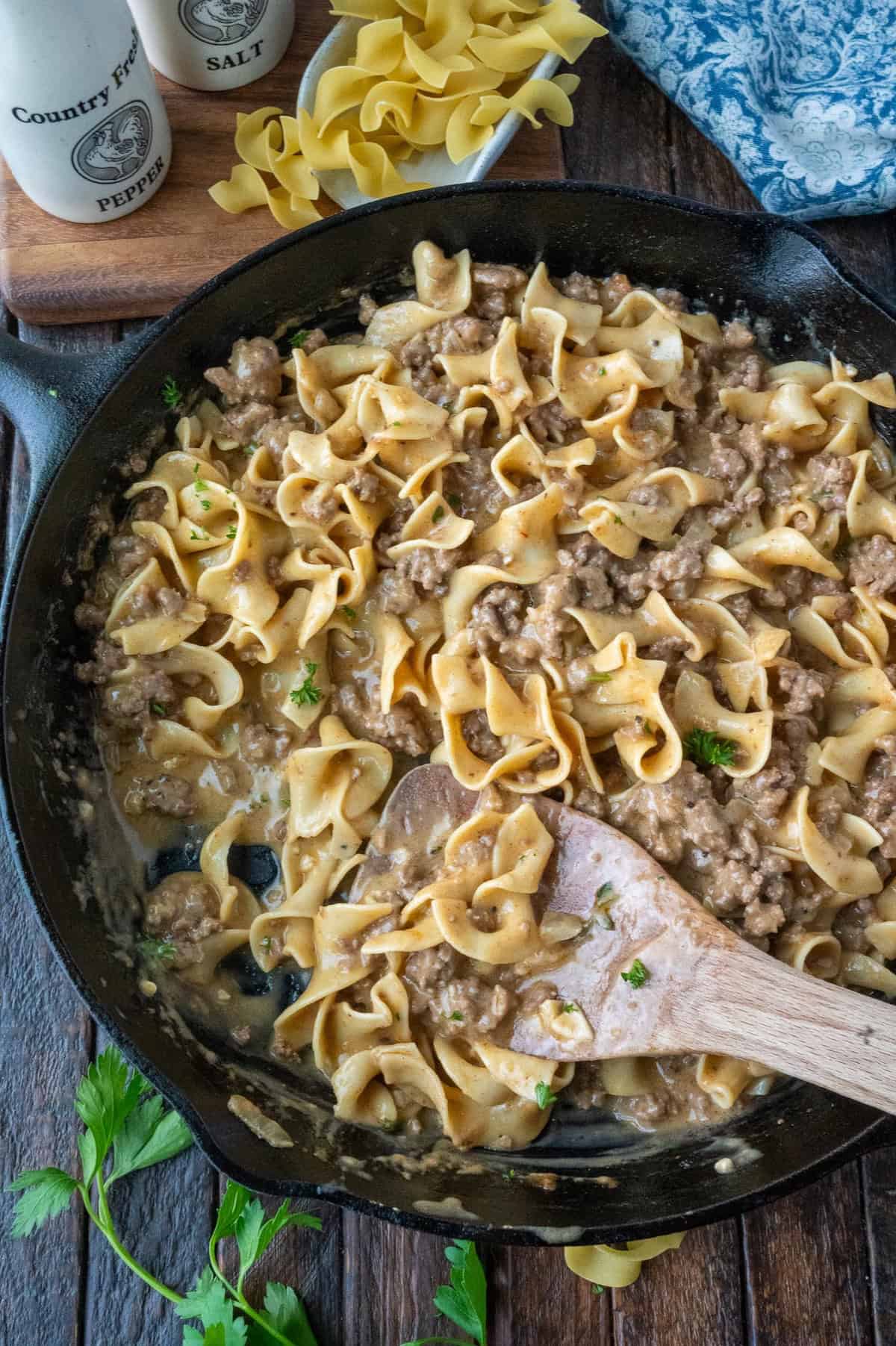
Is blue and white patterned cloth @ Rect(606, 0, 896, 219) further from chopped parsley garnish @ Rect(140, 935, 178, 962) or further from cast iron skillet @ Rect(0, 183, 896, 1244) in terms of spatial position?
chopped parsley garnish @ Rect(140, 935, 178, 962)

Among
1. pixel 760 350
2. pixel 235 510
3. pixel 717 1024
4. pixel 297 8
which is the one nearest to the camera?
pixel 717 1024

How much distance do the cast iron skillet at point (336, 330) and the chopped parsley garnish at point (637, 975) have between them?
62cm

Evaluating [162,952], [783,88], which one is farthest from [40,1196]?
[783,88]

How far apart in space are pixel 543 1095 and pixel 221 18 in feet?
12.6

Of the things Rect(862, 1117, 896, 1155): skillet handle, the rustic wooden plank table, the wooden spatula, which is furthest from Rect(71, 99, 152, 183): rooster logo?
Rect(862, 1117, 896, 1155): skillet handle

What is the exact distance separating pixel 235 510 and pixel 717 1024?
226 cm

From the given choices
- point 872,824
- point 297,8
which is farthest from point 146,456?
point 872,824

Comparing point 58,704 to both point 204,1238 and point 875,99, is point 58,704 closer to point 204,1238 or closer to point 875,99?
point 204,1238

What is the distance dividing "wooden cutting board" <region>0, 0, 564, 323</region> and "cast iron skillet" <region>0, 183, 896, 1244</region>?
51 centimetres

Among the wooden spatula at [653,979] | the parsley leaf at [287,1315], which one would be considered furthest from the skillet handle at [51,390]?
the parsley leaf at [287,1315]

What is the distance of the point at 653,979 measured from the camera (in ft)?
11.9

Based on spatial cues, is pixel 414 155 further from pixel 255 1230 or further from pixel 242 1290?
pixel 242 1290

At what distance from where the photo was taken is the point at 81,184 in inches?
171

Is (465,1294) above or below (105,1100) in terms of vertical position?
below
